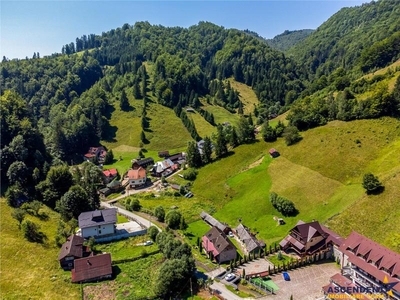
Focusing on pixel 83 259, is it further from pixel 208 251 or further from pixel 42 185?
pixel 42 185

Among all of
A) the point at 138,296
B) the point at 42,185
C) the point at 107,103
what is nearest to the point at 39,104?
the point at 107,103

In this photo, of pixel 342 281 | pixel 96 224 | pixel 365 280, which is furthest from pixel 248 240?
pixel 96 224

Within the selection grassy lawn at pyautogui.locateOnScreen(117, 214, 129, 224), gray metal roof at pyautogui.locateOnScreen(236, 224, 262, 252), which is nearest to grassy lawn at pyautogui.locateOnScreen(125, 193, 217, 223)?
grassy lawn at pyautogui.locateOnScreen(117, 214, 129, 224)

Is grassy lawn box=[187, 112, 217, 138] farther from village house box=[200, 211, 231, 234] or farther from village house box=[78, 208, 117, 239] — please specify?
village house box=[78, 208, 117, 239]

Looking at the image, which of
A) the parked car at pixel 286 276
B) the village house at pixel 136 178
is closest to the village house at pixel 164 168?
the village house at pixel 136 178

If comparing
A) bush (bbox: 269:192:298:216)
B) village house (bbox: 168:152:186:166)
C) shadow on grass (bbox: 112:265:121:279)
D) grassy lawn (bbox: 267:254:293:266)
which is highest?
village house (bbox: 168:152:186:166)

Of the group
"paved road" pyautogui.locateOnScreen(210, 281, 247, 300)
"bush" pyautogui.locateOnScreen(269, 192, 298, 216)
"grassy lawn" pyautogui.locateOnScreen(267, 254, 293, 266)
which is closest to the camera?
"paved road" pyautogui.locateOnScreen(210, 281, 247, 300)
